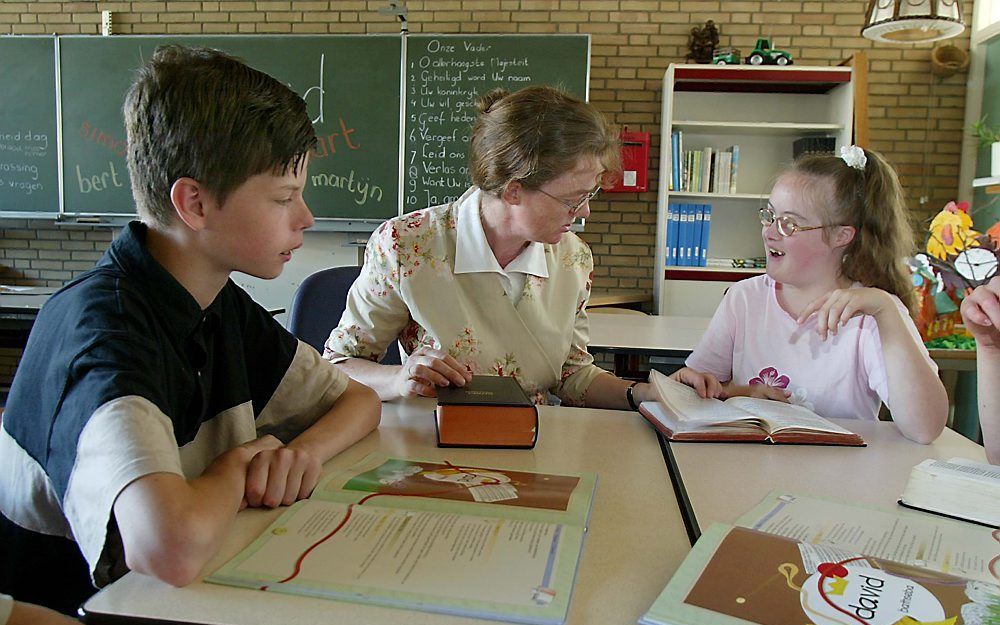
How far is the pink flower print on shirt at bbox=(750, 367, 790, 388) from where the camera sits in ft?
5.67

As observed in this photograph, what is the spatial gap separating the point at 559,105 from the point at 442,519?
1.10m

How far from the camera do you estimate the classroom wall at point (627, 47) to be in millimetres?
4883

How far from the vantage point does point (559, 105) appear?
172 centimetres

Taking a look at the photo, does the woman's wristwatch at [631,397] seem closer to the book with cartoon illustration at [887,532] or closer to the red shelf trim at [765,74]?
the book with cartoon illustration at [887,532]

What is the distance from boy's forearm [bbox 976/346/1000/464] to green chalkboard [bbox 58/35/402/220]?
395cm

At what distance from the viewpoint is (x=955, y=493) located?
40.0 inches

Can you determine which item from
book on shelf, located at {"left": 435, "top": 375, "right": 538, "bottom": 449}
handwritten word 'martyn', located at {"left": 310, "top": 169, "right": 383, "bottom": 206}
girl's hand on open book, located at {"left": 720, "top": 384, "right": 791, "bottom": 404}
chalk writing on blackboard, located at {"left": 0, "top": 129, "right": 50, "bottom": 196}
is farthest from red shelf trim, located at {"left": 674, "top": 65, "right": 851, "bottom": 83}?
chalk writing on blackboard, located at {"left": 0, "top": 129, "right": 50, "bottom": 196}

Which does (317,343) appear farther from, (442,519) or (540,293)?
(442,519)

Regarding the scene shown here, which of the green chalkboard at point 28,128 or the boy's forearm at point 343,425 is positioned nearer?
the boy's forearm at point 343,425

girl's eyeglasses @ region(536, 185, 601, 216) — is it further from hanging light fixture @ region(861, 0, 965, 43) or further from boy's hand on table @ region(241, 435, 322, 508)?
hanging light fixture @ region(861, 0, 965, 43)

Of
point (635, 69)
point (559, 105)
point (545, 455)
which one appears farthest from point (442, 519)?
point (635, 69)

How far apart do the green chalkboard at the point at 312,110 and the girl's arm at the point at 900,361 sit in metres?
3.77

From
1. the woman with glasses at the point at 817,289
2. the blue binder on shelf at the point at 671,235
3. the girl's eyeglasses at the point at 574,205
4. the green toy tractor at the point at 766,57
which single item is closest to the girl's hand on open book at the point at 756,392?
the woman with glasses at the point at 817,289

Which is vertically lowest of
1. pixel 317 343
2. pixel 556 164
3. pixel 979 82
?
pixel 317 343
